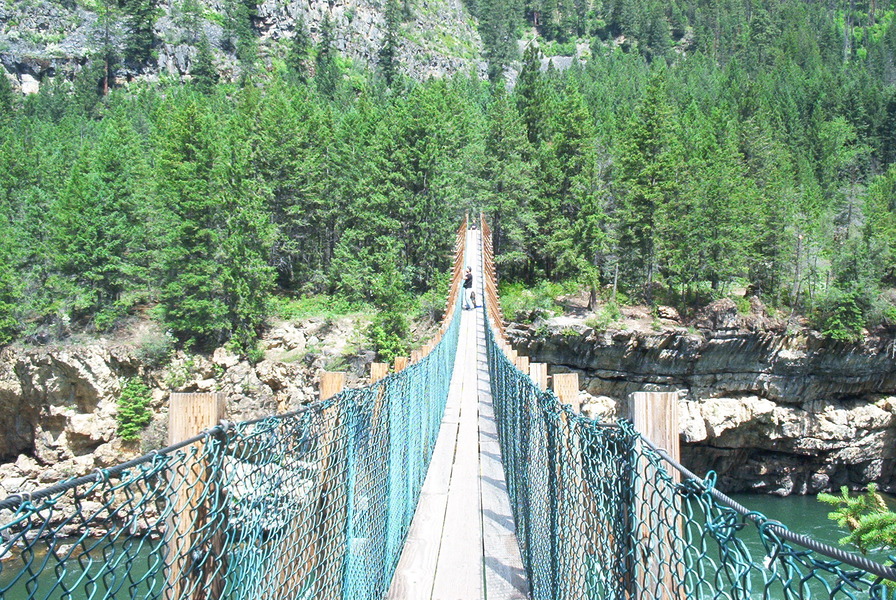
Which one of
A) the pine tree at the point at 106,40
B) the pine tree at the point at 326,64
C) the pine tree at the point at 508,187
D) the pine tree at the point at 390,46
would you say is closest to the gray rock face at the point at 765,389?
the pine tree at the point at 508,187

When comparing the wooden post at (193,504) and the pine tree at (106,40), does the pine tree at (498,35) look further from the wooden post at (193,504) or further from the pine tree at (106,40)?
the wooden post at (193,504)

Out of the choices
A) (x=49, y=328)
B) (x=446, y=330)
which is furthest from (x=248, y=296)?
(x=446, y=330)

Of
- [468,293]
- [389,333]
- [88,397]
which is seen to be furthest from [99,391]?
[468,293]

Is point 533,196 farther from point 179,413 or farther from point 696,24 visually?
point 696,24

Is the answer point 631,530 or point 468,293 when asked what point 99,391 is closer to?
point 468,293

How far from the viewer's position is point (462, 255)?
2494 centimetres

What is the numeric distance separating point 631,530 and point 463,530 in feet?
9.03

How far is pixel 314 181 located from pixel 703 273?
784 inches

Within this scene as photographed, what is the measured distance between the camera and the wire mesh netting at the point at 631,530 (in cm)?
103

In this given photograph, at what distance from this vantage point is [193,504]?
1760 millimetres

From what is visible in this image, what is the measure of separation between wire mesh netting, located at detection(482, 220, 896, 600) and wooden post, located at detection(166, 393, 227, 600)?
1.25 meters

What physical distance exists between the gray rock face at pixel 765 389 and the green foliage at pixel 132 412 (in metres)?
14.7

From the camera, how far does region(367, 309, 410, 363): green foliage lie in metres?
23.4

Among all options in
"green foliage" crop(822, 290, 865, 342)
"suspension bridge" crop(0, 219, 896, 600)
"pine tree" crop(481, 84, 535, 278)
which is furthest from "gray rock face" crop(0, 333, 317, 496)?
"green foliage" crop(822, 290, 865, 342)
